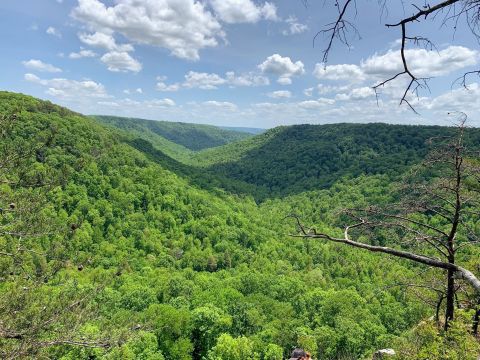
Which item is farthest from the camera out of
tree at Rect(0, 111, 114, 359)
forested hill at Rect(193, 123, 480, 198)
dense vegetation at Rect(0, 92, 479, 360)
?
forested hill at Rect(193, 123, 480, 198)

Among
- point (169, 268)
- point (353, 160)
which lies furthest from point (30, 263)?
point (353, 160)

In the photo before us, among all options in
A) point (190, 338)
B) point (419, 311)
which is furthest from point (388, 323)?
point (190, 338)

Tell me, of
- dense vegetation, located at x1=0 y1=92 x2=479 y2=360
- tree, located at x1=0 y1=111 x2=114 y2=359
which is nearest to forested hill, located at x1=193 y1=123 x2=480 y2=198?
dense vegetation, located at x1=0 y1=92 x2=479 y2=360

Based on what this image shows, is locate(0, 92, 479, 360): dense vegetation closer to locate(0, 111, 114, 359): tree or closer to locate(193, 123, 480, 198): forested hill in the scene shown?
locate(0, 111, 114, 359): tree

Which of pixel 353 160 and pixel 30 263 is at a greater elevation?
pixel 30 263

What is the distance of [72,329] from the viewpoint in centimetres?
966

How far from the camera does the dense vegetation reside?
9.61 meters

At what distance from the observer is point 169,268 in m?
76.4

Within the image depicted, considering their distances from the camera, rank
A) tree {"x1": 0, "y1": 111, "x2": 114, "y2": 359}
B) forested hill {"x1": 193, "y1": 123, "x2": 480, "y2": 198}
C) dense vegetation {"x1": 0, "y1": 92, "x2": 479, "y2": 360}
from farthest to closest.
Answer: forested hill {"x1": 193, "y1": 123, "x2": 480, "y2": 198} < dense vegetation {"x1": 0, "y1": 92, "x2": 479, "y2": 360} < tree {"x1": 0, "y1": 111, "x2": 114, "y2": 359}

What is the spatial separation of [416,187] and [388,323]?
50.2 metres

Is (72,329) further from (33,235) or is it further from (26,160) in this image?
(26,160)

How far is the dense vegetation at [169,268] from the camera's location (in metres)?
9.61

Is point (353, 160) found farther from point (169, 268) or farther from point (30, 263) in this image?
point (30, 263)

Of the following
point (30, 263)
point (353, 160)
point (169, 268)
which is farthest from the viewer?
point (353, 160)
